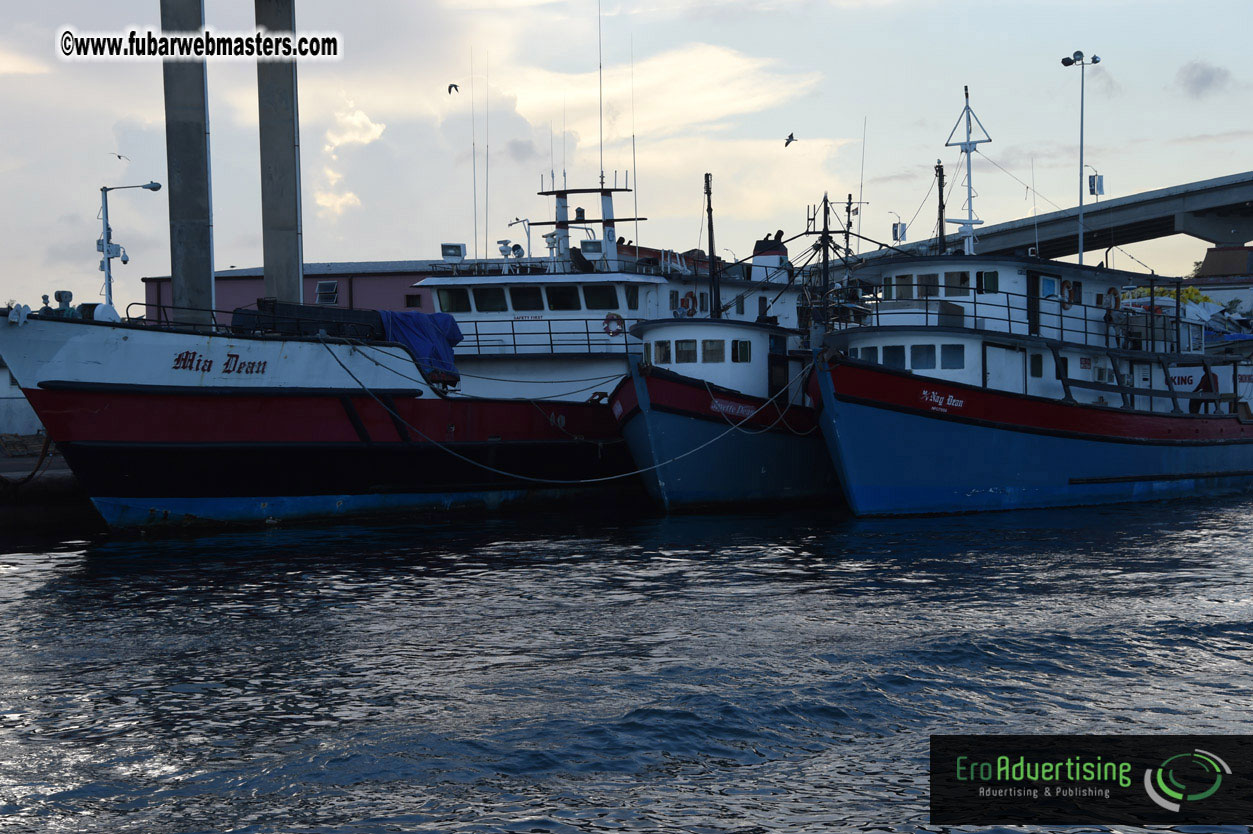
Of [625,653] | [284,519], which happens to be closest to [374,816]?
[625,653]

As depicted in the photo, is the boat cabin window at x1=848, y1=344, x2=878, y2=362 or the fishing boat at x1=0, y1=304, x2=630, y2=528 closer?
the fishing boat at x1=0, y1=304, x2=630, y2=528

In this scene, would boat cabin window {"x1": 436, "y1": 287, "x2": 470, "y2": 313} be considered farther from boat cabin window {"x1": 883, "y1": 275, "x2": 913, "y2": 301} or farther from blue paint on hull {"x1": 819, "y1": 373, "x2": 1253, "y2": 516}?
blue paint on hull {"x1": 819, "y1": 373, "x2": 1253, "y2": 516}

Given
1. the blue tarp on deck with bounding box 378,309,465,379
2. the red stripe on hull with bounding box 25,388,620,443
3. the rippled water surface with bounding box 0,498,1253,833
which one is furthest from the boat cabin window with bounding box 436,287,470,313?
the rippled water surface with bounding box 0,498,1253,833

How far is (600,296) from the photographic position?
97.7 feet

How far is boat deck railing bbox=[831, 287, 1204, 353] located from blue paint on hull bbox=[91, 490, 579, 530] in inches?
355

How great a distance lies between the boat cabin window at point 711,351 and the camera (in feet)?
84.8

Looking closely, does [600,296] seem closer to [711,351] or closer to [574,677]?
[711,351]

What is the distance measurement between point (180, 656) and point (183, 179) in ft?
53.1

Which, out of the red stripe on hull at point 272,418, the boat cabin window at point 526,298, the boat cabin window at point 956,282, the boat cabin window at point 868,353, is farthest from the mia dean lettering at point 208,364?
the boat cabin window at point 956,282

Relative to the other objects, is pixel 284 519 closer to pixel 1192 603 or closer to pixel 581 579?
pixel 581 579

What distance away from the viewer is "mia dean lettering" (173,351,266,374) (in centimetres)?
2139

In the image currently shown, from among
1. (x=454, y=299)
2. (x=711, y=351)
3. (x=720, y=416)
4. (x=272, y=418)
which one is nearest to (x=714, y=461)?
(x=720, y=416)

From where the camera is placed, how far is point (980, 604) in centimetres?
1393

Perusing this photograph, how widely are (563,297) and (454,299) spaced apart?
287 centimetres
